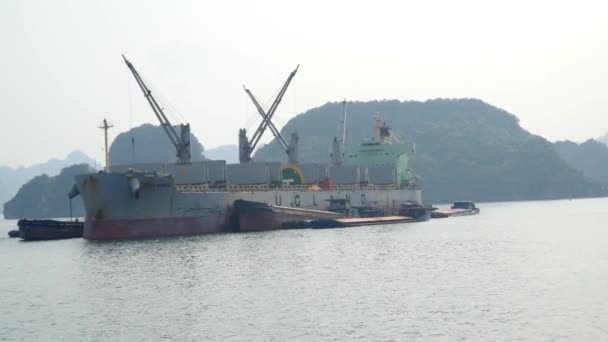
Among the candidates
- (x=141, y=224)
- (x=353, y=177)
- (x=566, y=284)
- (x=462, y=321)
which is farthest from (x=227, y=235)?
(x=462, y=321)

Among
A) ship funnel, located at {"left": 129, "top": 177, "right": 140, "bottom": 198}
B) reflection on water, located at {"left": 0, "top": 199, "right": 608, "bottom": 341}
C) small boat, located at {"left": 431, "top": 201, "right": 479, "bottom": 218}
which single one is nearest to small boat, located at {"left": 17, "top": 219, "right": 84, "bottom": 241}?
reflection on water, located at {"left": 0, "top": 199, "right": 608, "bottom": 341}

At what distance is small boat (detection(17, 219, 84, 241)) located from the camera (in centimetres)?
8325

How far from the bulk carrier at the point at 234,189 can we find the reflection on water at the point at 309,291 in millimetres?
4740

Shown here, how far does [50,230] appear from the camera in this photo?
84.6m

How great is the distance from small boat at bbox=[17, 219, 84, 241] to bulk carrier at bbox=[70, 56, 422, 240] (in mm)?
6515

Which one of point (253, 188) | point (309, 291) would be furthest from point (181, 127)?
point (309, 291)

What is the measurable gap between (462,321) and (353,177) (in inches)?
2927

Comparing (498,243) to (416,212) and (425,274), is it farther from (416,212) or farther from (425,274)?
(416,212)

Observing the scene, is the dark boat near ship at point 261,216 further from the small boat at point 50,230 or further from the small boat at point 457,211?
the small boat at point 457,211

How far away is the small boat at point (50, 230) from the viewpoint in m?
83.2

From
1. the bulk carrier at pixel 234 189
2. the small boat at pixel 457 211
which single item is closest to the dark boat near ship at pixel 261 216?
the bulk carrier at pixel 234 189

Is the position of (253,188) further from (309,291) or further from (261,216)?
(309,291)

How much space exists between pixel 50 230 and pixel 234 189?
20.7m

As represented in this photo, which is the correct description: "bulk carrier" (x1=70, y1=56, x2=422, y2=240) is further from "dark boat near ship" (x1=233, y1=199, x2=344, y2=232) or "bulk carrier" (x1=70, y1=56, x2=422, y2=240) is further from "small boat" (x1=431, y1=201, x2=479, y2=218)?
"small boat" (x1=431, y1=201, x2=479, y2=218)
